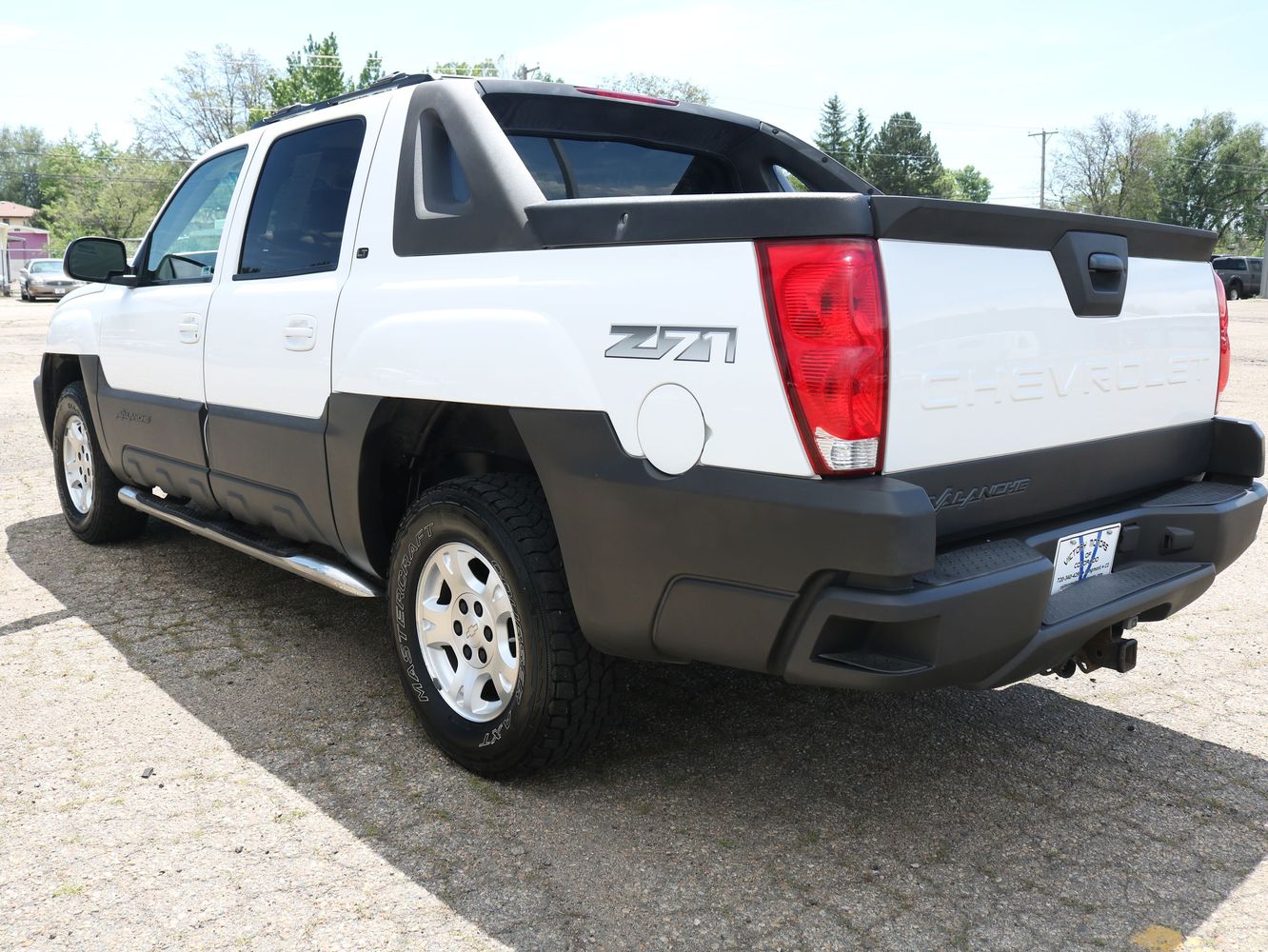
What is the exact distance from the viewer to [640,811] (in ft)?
9.52

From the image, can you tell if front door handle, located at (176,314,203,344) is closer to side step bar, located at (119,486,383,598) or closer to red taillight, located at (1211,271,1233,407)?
side step bar, located at (119,486,383,598)

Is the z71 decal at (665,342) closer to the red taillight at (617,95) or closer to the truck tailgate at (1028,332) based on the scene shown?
the truck tailgate at (1028,332)

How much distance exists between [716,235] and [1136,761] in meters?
2.15

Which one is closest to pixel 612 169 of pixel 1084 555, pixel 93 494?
pixel 1084 555

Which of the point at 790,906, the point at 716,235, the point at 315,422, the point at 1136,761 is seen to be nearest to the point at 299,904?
the point at 790,906

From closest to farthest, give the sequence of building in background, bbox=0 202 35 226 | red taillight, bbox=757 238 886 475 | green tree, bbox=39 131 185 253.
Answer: red taillight, bbox=757 238 886 475 < green tree, bbox=39 131 185 253 < building in background, bbox=0 202 35 226

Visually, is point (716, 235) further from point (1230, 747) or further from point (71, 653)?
point (71, 653)

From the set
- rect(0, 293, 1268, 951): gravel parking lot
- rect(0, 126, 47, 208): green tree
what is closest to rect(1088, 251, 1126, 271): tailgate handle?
rect(0, 293, 1268, 951): gravel parking lot

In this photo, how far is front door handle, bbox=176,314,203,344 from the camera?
4.14 m

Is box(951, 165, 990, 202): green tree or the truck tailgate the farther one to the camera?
box(951, 165, 990, 202): green tree

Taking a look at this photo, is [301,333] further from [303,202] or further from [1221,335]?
[1221,335]

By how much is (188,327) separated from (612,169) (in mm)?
1832

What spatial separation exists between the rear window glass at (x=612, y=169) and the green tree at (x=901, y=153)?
82574mm

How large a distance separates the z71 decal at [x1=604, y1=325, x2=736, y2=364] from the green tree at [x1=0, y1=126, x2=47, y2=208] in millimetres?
123670
